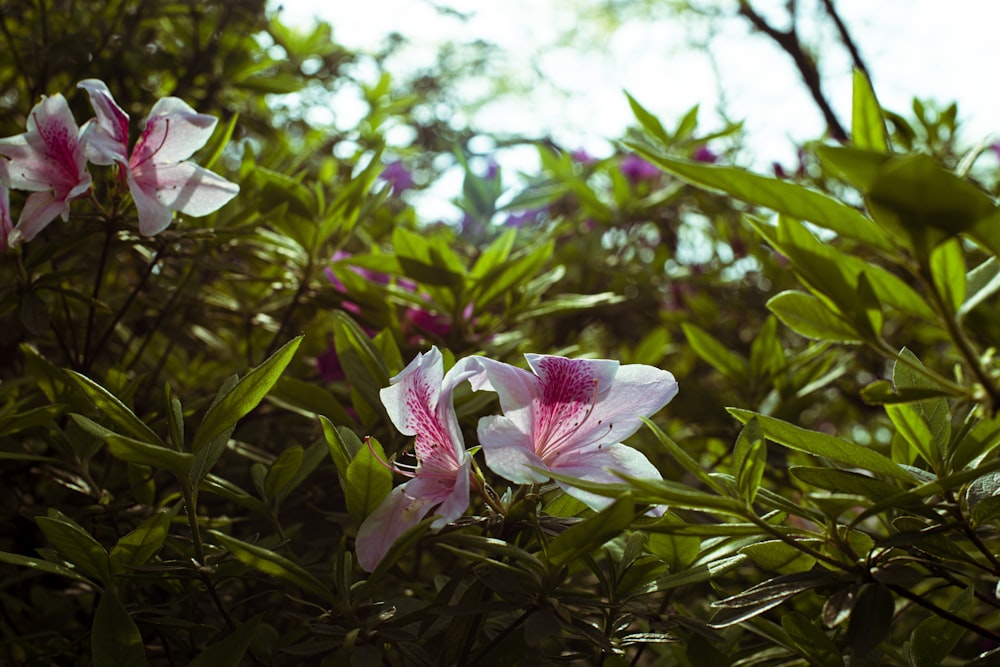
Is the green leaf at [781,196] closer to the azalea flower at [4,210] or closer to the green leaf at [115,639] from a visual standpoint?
the green leaf at [115,639]

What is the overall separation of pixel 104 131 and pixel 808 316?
797 mm

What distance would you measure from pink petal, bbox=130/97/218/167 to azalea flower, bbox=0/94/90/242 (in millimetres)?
68

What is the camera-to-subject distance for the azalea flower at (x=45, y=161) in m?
0.93

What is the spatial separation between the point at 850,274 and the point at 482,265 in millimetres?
728

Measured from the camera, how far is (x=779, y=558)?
721 millimetres

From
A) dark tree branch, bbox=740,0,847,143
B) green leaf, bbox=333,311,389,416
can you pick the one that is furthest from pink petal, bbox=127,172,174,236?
dark tree branch, bbox=740,0,847,143

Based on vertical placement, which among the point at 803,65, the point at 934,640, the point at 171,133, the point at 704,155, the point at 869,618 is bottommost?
the point at 934,640

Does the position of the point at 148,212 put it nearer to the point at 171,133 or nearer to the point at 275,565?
the point at 171,133

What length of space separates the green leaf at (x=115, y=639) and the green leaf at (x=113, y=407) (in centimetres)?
14

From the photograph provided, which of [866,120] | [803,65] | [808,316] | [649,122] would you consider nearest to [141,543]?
[808,316]

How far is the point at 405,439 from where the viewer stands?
3.21 ft

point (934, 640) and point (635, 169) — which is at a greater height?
point (635, 169)

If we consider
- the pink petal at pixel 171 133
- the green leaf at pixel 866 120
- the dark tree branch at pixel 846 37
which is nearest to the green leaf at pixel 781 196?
the green leaf at pixel 866 120

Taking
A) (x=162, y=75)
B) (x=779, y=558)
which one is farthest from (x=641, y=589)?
(x=162, y=75)
